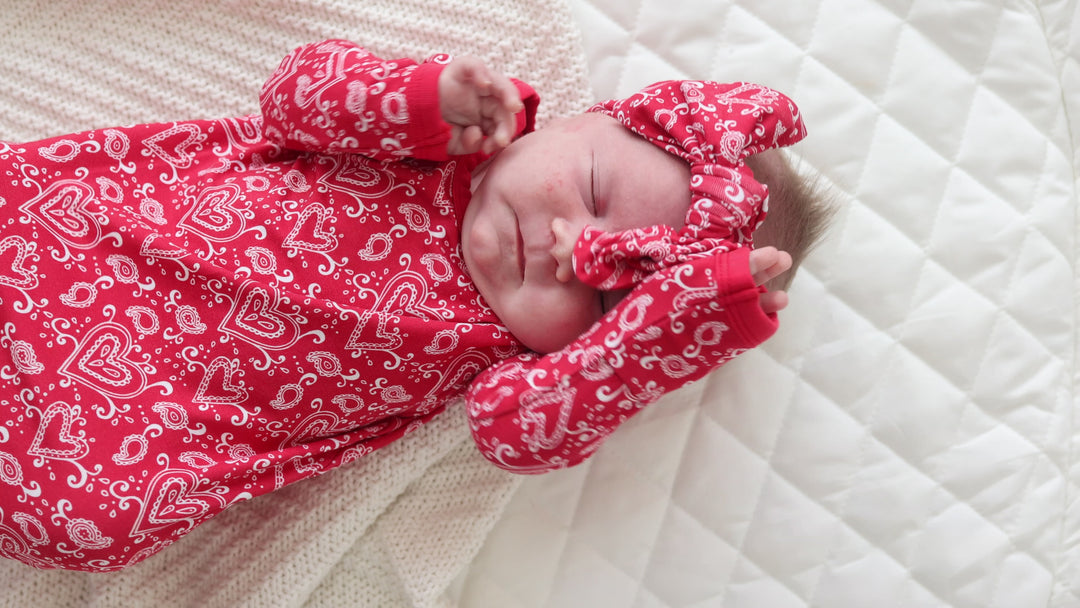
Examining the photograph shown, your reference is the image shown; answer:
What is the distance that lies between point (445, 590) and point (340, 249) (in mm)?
540

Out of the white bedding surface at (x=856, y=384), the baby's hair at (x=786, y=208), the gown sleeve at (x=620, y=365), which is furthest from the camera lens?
the white bedding surface at (x=856, y=384)

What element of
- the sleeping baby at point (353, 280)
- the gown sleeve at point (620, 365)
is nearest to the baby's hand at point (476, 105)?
the sleeping baby at point (353, 280)

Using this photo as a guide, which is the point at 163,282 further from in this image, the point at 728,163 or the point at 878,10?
the point at 878,10

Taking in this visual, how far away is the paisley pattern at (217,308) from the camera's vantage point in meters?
0.89

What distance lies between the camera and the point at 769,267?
85cm

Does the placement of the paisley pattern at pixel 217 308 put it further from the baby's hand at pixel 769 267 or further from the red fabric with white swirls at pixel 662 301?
the baby's hand at pixel 769 267

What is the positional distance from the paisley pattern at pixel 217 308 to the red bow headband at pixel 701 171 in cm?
21

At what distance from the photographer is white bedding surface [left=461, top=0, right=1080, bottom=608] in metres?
1.17

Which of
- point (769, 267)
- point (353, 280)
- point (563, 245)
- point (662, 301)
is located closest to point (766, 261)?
point (769, 267)

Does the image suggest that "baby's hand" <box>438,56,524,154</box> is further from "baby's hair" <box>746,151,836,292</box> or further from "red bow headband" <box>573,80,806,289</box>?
"baby's hair" <box>746,151,836,292</box>

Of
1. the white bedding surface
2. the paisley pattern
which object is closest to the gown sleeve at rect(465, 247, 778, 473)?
the paisley pattern

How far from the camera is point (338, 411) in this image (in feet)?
3.28

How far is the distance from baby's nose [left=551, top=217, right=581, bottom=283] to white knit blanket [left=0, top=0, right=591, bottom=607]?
311 mm

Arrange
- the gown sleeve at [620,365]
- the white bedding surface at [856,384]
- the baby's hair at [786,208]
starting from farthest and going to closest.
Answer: the white bedding surface at [856,384]
the baby's hair at [786,208]
the gown sleeve at [620,365]
